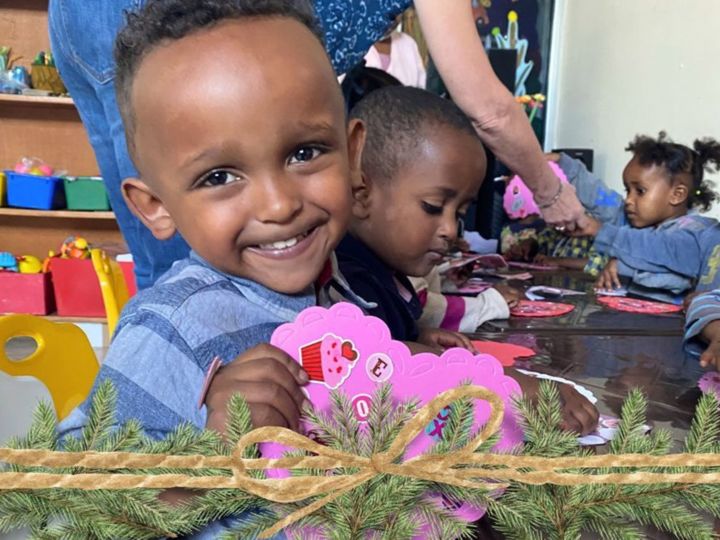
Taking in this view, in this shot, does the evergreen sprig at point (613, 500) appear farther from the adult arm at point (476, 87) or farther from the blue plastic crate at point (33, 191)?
the blue plastic crate at point (33, 191)

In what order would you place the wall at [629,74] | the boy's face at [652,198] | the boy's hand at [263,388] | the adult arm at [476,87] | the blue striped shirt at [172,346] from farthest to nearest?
the wall at [629,74]
the boy's face at [652,198]
the adult arm at [476,87]
the blue striped shirt at [172,346]
the boy's hand at [263,388]

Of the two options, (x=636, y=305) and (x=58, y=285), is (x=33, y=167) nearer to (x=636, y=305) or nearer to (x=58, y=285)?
(x=58, y=285)

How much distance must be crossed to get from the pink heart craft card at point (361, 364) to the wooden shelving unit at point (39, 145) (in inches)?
113

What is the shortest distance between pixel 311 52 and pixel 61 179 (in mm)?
2879

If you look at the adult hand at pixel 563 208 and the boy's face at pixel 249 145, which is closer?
the boy's face at pixel 249 145

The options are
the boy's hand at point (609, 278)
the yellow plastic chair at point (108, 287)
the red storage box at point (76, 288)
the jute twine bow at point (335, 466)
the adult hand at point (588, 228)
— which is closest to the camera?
the jute twine bow at point (335, 466)

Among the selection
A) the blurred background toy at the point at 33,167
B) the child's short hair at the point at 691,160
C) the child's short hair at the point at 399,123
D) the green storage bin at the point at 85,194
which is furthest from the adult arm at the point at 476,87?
the blurred background toy at the point at 33,167

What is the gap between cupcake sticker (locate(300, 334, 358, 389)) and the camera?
49cm

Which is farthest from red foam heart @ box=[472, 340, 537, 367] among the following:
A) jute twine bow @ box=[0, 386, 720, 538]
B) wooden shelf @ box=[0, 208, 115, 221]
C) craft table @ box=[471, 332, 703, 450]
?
wooden shelf @ box=[0, 208, 115, 221]

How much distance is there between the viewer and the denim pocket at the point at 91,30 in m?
0.87

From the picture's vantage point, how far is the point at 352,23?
0.95 meters

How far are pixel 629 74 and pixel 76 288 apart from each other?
2753 mm

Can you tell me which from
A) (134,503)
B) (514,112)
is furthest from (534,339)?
(134,503)

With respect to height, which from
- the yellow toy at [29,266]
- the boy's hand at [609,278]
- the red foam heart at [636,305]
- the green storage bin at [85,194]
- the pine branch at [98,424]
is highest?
the pine branch at [98,424]
